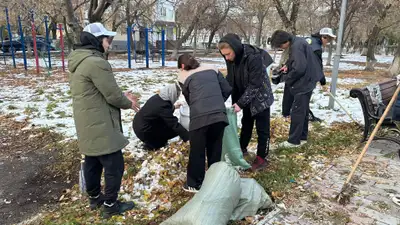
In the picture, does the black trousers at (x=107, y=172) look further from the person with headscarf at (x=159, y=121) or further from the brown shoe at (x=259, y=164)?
the brown shoe at (x=259, y=164)

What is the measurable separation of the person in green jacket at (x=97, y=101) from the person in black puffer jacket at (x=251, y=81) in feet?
3.70

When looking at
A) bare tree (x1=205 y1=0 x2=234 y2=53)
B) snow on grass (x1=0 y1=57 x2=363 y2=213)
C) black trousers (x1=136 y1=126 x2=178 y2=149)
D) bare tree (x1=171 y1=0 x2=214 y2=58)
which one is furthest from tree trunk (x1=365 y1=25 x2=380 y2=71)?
black trousers (x1=136 y1=126 x2=178 y2=149)

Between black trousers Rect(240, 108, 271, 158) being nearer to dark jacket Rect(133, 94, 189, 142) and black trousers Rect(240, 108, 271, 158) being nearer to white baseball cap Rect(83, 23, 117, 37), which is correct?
dark jacket Rect(133, 94, 189, 142)

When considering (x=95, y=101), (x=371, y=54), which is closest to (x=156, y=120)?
(x=95, y=101)

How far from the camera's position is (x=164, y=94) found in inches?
158

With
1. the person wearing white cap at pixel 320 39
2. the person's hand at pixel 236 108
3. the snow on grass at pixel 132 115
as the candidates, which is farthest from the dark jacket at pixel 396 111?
the person's hand at pixel 236 108

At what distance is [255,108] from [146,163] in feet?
4.56

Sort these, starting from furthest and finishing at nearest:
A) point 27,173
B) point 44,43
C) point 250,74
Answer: point 44,43 < point 27,173 < point 250,74

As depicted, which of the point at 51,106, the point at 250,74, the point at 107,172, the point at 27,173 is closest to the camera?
the point at 107,172

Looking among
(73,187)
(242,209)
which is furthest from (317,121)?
(73,187)

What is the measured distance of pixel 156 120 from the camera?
4.13 m

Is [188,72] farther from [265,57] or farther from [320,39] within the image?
[320,39]

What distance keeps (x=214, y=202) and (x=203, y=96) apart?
34.7 inches

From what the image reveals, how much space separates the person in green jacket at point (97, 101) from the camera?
8.12ft
